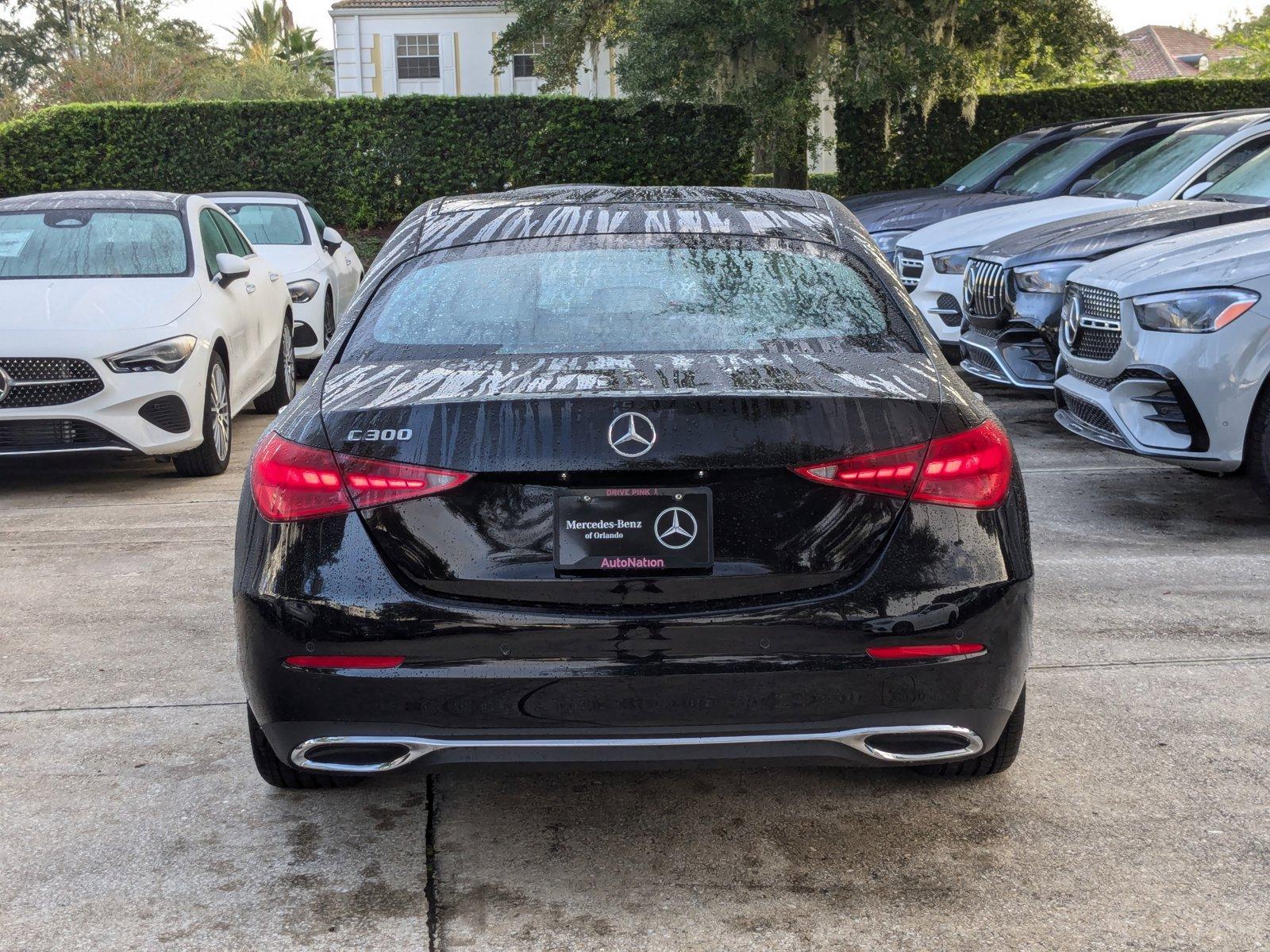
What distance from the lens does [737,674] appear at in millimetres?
2869

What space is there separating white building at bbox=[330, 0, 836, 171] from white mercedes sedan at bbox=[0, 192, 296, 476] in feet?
134

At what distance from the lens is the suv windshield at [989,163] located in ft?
42.4

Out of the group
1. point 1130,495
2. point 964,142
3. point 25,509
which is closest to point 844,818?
point 1130,495

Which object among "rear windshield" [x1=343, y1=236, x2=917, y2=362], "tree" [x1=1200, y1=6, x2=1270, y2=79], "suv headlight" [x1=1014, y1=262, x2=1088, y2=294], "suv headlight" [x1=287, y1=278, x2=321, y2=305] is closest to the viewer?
"rear windshield" [x1=343, y1=236, x2=917, y2=362]

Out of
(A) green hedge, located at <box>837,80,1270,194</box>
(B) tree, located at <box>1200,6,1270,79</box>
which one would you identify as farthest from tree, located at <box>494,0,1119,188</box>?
(B) tree, located at <box>1200,6,1270,79</box>

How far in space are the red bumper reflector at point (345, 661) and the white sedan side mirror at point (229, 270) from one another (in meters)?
5.52

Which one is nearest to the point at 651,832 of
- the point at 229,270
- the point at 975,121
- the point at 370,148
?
the point at 229,270

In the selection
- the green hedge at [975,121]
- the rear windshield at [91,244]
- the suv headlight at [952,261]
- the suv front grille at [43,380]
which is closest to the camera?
the suv front grille at [43,380]

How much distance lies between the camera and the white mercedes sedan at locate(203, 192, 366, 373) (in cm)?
1150

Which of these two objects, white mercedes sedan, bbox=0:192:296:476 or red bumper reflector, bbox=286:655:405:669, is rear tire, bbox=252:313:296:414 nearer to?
white mercedes sedan, bbox=0:192:296:476

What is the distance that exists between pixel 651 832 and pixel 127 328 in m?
4.77

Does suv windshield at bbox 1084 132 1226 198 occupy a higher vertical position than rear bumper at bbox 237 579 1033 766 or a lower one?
higher

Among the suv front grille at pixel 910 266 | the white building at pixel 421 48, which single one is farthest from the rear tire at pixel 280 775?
the white building at pixel 421 48

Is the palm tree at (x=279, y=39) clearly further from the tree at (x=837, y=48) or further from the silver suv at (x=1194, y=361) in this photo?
the silver suv at (x=1194, y=361)
